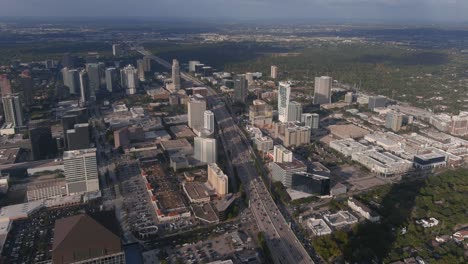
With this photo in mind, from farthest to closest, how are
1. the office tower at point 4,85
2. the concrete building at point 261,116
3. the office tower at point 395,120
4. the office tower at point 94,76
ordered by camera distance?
the office tower at point 94,76, the office tower at point 4,85, the concrete building at point 261,116, the office tower at point 395,120

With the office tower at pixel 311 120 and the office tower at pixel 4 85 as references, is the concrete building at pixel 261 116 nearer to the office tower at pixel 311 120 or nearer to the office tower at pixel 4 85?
the office tower at pixel 311 120

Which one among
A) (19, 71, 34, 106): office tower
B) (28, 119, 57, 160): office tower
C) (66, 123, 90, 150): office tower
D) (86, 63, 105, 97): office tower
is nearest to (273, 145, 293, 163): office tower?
(66, 123, 90, 150): office tower

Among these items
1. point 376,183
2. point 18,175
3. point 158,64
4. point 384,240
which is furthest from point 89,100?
point 384,240

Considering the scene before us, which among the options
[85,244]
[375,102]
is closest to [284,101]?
[375,102]

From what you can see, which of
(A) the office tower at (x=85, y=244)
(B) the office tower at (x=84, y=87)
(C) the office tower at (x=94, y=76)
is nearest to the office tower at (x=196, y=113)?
(B) the office tower at (x=84, y=87)

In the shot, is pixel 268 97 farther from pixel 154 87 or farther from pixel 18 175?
pixel 18 175

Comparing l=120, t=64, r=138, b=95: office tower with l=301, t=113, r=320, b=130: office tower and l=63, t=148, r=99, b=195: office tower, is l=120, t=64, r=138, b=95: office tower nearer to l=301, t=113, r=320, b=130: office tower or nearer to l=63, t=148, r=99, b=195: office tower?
l=301, t=113, r=320, b=130: office tower
